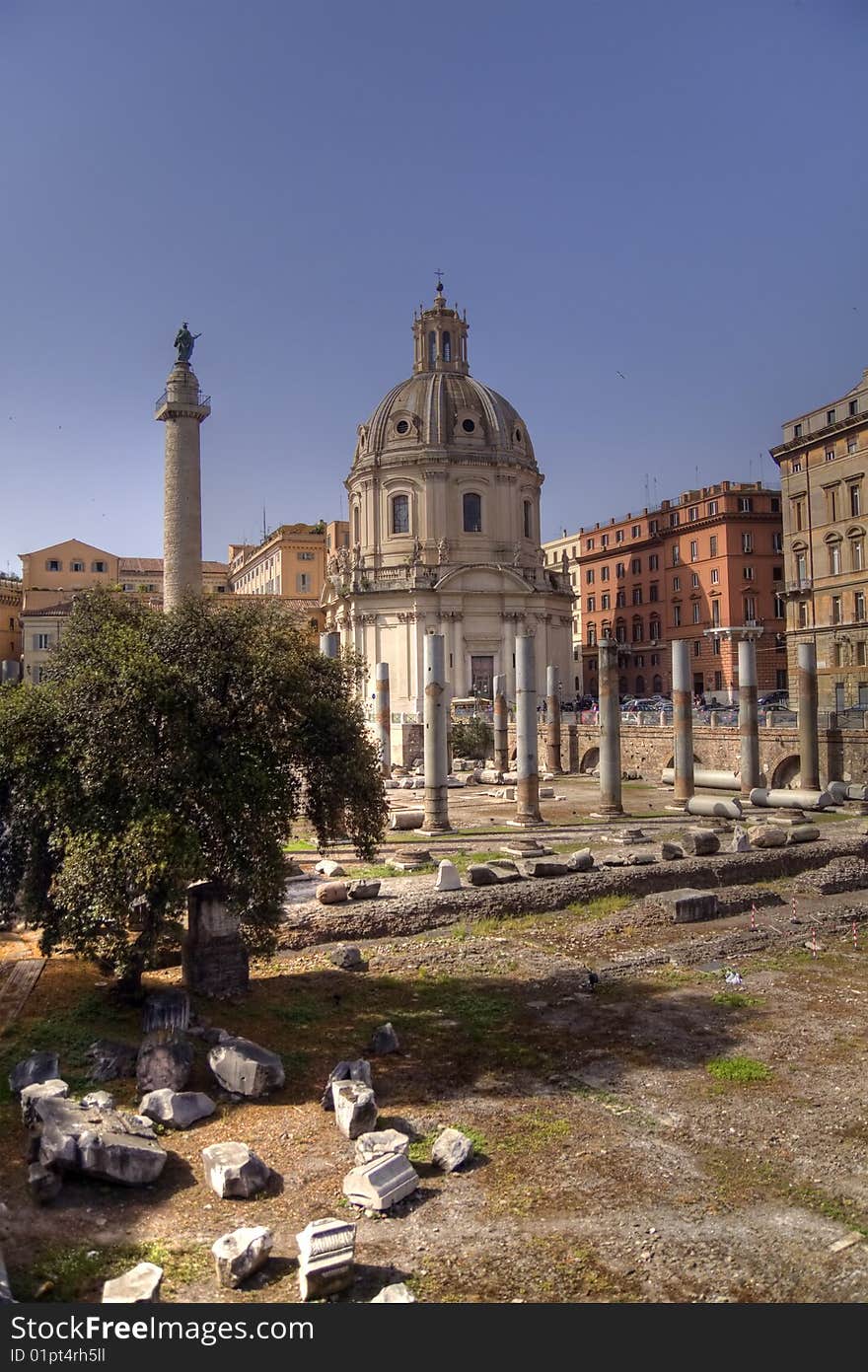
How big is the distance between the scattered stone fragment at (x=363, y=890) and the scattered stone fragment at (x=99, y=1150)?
26.9ft

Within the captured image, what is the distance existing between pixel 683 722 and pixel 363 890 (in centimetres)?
1492

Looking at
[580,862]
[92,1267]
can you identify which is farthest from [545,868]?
[92,1267]

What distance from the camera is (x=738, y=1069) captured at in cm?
984

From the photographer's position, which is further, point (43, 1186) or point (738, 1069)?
point (738, 1069)

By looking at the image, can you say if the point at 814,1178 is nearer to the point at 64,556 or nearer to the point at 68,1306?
the point at 68,1306

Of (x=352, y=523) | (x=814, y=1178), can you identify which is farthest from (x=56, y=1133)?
(x=352, y=523)

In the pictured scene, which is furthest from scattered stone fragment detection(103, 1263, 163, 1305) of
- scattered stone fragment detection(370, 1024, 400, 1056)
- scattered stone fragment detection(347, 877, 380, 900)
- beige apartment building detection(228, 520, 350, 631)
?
beige apartment building detection(228, 520, 350, 631)

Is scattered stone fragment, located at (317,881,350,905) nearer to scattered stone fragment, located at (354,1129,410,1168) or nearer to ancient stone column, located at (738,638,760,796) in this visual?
scattered stone fragment, located at (354,1129,410,1168)

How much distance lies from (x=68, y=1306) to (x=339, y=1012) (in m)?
6.21

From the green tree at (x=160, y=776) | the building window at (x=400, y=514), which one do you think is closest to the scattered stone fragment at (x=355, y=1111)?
the green tree at (x=160, y=776)

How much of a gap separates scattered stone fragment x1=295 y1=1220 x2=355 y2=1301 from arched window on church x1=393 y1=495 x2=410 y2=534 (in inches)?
2251

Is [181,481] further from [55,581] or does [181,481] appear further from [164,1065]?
[55,581]

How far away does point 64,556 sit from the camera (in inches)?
2970

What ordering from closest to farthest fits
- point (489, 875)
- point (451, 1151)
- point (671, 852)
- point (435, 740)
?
point (451, 1151), point (489, 875), point (671, 852), point (435, 740)
